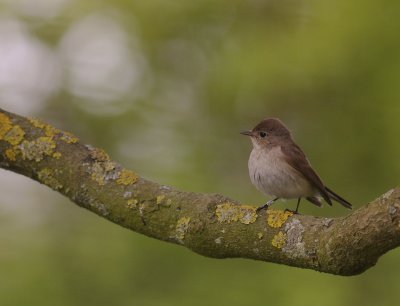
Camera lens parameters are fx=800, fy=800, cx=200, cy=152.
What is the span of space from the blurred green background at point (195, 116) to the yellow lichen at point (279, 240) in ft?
9.25

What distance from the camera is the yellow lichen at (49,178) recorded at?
14.4 feet

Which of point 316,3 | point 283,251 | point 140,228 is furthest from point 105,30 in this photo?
point 283,251

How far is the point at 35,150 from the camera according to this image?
4.45 m

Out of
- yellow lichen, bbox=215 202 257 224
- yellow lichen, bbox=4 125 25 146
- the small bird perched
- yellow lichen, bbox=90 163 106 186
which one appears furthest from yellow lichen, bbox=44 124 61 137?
the small bird perched

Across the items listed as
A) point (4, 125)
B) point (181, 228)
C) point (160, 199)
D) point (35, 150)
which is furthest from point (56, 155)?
point (181, 228)

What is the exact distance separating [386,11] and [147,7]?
2.74 metres

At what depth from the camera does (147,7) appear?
878 cm

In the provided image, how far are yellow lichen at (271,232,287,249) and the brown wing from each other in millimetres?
2389

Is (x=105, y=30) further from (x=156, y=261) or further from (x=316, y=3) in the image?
(x=156, y=261)

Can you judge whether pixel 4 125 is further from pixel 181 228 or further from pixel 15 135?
pixel 181 228

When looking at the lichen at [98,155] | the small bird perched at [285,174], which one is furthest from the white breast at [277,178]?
the lichen at [98,155]

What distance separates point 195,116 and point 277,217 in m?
4.85

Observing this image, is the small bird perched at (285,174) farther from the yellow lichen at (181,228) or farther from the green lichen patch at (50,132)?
the yellow lichen at (181,228)

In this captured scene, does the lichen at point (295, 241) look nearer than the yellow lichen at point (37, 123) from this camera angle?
Yes
